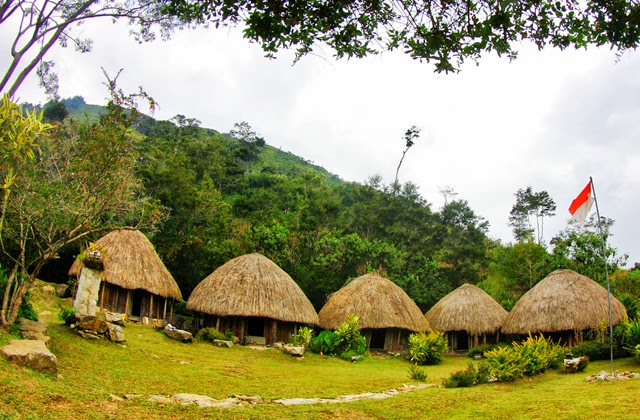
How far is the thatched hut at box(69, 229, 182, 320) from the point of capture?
18938 mm

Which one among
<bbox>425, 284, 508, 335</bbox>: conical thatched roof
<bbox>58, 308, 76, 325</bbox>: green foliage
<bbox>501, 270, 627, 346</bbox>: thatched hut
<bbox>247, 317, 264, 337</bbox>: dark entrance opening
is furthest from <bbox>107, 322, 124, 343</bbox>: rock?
<bbox>501, 270, 627, 346</bbox>: thatched hut

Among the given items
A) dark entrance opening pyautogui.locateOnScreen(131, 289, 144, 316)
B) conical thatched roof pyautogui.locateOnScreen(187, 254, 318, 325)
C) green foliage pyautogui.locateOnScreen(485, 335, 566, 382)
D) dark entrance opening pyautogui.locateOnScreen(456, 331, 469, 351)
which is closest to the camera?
green foliage pyautogui.locateOnScreen(485, 335, 566, 382)

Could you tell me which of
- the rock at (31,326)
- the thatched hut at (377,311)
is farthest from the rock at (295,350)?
the rock at (31,326)

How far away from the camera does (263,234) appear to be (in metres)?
24.2

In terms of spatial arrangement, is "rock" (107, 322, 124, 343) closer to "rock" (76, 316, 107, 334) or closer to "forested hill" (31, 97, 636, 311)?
"rock" (76, 316, 107, 334)

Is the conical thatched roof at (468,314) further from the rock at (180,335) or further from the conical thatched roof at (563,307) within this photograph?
the rock at (180,335)

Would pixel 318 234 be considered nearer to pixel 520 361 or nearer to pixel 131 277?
pixel 131 277

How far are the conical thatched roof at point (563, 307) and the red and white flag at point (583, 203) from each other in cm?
829

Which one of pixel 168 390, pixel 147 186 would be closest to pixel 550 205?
pixel 147 186

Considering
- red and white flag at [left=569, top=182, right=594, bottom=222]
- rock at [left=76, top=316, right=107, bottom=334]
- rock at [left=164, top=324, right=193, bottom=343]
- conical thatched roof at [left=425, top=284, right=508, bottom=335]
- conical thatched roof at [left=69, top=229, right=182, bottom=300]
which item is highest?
red and white flag at [left=569, top=182, right=594, bottom=222]

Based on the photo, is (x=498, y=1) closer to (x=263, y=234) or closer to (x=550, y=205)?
(x=263, y=234)

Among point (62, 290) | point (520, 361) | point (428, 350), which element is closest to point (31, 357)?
point (520, 361)

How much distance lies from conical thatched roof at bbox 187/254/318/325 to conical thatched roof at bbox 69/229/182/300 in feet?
4.50

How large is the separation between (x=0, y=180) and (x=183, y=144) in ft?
98.4
